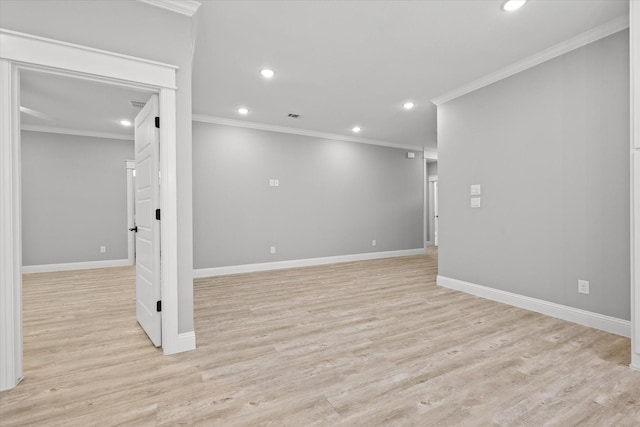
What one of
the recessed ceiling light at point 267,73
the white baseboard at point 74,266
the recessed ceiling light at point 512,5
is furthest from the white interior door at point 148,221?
the white baseboard at point 74,266

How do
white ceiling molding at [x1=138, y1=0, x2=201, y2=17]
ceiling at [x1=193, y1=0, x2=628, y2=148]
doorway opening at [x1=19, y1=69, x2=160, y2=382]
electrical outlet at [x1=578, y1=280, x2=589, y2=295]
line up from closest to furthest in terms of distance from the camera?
white ceiling molding at [x1=138, y1=0, x2=201, y2=17] → ceiling at [x1=193, y1=0, x2=628, y2=148] → electrical outlet at [x1=578, y1=280, x2=589, y2=295] → doorway opening at [x1=19, y1=69, x2=160, y2=382]

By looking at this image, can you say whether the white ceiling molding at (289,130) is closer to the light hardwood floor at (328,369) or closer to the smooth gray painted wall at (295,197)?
the smooth gray painted wall at (295,197)

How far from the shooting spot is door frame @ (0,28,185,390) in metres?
1.91

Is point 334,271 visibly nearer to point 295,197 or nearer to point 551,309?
point 295,197

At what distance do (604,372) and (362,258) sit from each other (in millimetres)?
5018

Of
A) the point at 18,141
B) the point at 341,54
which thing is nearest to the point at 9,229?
the point at 18,141

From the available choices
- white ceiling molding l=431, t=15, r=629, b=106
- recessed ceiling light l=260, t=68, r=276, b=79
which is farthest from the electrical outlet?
recessed ceiling light l=260, t=68, r=276, b=79

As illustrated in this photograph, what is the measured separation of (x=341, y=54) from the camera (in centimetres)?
331

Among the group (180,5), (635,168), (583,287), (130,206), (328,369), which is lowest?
(328,369)

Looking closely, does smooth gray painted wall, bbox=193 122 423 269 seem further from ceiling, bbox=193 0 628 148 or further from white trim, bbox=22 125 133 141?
white trim, bbox=22 125 133 141

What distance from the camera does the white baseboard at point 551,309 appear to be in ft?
8.98

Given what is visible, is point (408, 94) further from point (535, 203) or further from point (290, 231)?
point (290, 231)

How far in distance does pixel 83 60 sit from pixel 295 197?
438cm

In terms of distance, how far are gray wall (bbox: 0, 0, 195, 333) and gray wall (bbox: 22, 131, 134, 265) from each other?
495 cm
